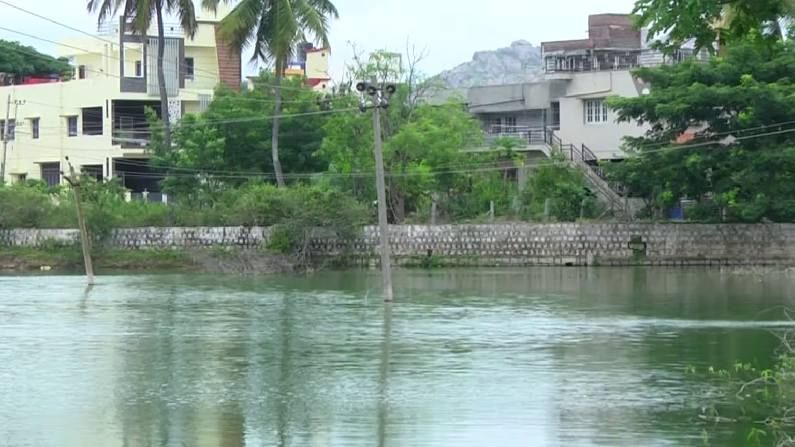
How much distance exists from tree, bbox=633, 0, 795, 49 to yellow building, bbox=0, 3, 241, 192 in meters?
50.6

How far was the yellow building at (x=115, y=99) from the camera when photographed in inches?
2586

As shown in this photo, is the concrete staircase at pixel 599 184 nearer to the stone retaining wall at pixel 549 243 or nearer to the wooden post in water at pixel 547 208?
the wooden post in water at pixel 547 208

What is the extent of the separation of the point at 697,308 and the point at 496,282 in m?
11.2

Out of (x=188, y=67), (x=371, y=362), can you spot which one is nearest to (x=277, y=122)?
(x=188, y=67)

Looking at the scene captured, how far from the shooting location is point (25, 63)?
8050 centimetres

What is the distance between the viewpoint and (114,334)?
2853 centimetres

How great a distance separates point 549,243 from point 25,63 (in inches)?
1574

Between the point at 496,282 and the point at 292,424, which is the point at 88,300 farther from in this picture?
the point at 292,424

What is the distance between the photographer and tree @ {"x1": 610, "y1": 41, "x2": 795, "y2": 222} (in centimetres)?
4788

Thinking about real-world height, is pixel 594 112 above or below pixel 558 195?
above

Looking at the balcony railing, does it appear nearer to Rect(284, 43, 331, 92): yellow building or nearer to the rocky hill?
Rect(284, 43, 331, 92): yellow building

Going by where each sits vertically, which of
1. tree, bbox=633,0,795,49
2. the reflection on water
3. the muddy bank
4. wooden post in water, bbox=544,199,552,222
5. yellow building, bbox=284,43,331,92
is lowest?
the reflection on water

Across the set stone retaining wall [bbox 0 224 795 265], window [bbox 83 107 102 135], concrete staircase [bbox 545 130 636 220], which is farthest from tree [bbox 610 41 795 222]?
window [bbox 83 107 102 135]

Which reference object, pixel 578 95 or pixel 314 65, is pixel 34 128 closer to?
pixel 314 65
